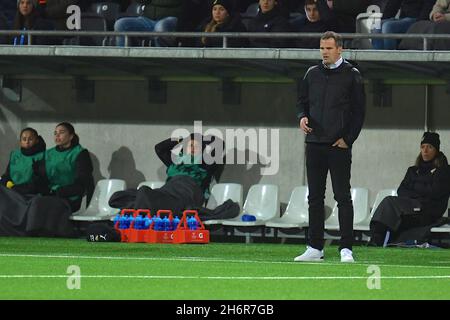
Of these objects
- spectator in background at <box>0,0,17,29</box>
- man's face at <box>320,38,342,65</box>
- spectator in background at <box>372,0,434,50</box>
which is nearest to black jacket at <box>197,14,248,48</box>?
spectator in background at <box>372,0,434,50</box>

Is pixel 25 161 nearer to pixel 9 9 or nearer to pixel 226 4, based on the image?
pixel 9 9

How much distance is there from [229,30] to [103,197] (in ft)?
10.0

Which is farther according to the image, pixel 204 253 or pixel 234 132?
pixel 234 132

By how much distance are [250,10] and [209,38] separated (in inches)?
61.3

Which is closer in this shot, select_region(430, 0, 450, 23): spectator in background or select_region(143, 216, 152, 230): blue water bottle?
select_region(143, 216, 152, 230): blue water bottle

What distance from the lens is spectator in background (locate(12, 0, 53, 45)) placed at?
741 inches

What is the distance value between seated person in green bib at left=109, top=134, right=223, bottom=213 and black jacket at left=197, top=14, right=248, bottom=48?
4.01 feet

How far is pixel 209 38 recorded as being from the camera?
17938 mm

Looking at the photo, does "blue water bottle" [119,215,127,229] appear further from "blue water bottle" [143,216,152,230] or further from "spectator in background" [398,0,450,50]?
"spectator in background" [398,0,450,50]

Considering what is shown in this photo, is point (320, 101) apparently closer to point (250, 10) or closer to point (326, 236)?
point (326, 236)

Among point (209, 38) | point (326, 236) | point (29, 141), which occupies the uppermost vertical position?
point (209, 38)
